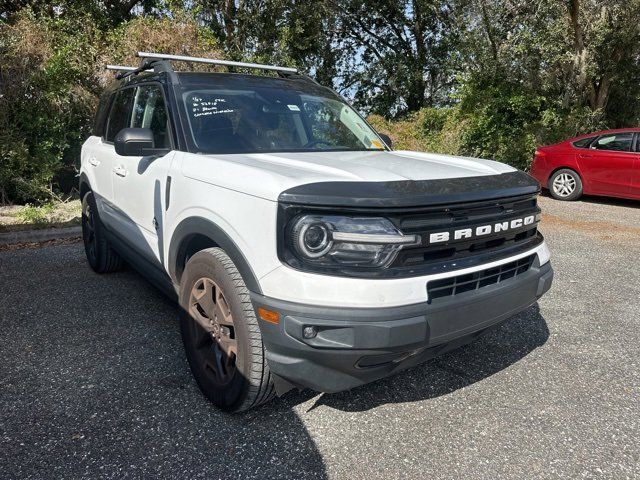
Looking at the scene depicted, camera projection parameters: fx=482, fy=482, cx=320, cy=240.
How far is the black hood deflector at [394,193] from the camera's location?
1.97 m

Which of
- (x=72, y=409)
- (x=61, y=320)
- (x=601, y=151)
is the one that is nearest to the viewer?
(x=72, y=409)

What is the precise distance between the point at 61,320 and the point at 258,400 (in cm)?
219

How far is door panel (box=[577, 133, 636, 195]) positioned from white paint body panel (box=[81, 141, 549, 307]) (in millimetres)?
6953

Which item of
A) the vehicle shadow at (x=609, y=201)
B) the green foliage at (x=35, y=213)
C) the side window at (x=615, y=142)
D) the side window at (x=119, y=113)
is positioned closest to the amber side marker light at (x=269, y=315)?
the side window at (x=119, y=113)

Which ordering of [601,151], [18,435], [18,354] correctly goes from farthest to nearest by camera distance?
[601,151]
[18,354]
[18,435]

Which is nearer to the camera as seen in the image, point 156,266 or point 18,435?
point 18,435

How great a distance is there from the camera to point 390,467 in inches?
84.5

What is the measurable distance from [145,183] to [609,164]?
8446mm

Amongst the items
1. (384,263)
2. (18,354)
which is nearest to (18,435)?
(18,354)

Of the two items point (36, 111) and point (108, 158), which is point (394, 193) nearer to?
point (108, 158)

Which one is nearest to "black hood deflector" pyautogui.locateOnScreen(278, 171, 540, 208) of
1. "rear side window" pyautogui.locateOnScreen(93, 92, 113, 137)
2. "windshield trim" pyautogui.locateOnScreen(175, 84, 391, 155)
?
"windshield trim" pyautogui.locateOnScreen(175, 84, 391, 155)

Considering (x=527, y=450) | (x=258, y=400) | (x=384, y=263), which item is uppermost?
(x=384, y=263)

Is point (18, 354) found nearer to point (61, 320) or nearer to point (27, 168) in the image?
point (61, 320)

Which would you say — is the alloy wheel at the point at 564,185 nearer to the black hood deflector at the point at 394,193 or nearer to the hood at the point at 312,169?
the hood at the point at 312,169
